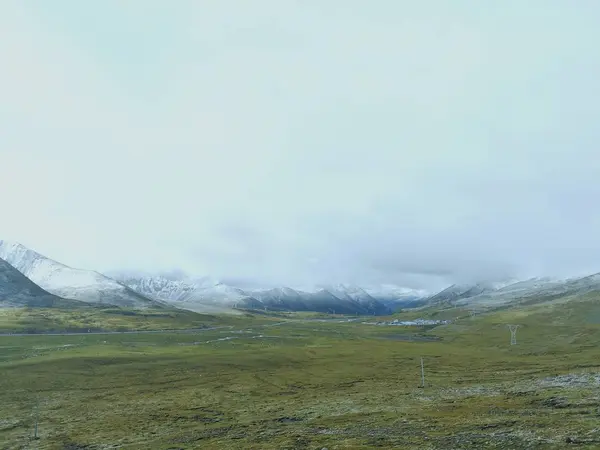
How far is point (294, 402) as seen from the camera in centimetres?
9881

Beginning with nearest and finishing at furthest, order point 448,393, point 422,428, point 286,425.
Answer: point 422,428
point 286,425
point 448,393

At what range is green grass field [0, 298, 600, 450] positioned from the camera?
206 feet

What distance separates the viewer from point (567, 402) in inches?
2872

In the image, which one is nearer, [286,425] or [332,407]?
[286,425]

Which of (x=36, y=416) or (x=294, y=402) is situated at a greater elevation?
(x=294, y=402)

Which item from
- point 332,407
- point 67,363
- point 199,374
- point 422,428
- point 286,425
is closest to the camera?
point 422,428

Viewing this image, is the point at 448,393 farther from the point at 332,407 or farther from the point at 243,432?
the point at 243,432

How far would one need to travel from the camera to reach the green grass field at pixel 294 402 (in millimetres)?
62750

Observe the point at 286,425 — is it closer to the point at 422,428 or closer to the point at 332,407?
the point at 332,407

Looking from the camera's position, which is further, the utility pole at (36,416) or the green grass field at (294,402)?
the utility pole at (36,416)

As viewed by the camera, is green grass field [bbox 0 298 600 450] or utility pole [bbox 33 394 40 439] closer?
green grass field [bbox 0 298 600 450]

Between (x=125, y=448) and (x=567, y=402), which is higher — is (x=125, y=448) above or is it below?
below

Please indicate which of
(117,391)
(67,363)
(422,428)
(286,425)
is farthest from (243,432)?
(67,363)

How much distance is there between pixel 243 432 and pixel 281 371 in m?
76.6
